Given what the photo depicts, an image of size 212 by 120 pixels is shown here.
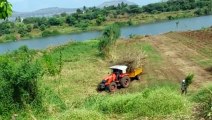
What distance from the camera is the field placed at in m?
8.94

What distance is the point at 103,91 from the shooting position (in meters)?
19.8

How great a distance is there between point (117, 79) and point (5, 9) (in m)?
15.7

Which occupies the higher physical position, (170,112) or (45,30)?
(170,112)

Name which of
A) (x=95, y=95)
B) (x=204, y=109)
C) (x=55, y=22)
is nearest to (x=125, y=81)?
(x=95, y=95)

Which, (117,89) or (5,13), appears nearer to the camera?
(5,13)

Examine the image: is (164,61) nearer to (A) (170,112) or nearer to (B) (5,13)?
(A) (170,112)

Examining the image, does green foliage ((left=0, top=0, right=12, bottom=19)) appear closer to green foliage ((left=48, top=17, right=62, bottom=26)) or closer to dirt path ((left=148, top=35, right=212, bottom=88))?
dirt path ((left=148, top=35, right=212, bottom=88))

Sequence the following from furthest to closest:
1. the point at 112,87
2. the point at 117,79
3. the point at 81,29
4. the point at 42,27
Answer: the point at 42,27 → the point at 81,29 → the point at 117,79 → the point at 112,87

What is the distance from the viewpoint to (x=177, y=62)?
83.6 feet

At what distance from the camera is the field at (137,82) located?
29.3ft

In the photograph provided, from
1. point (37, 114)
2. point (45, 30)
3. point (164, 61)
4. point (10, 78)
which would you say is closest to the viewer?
point (37, 114)

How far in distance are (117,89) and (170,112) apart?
11.7m

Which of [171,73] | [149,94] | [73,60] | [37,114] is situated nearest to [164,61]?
[171,73]

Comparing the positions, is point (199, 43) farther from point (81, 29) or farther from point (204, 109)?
point (81, 29)
